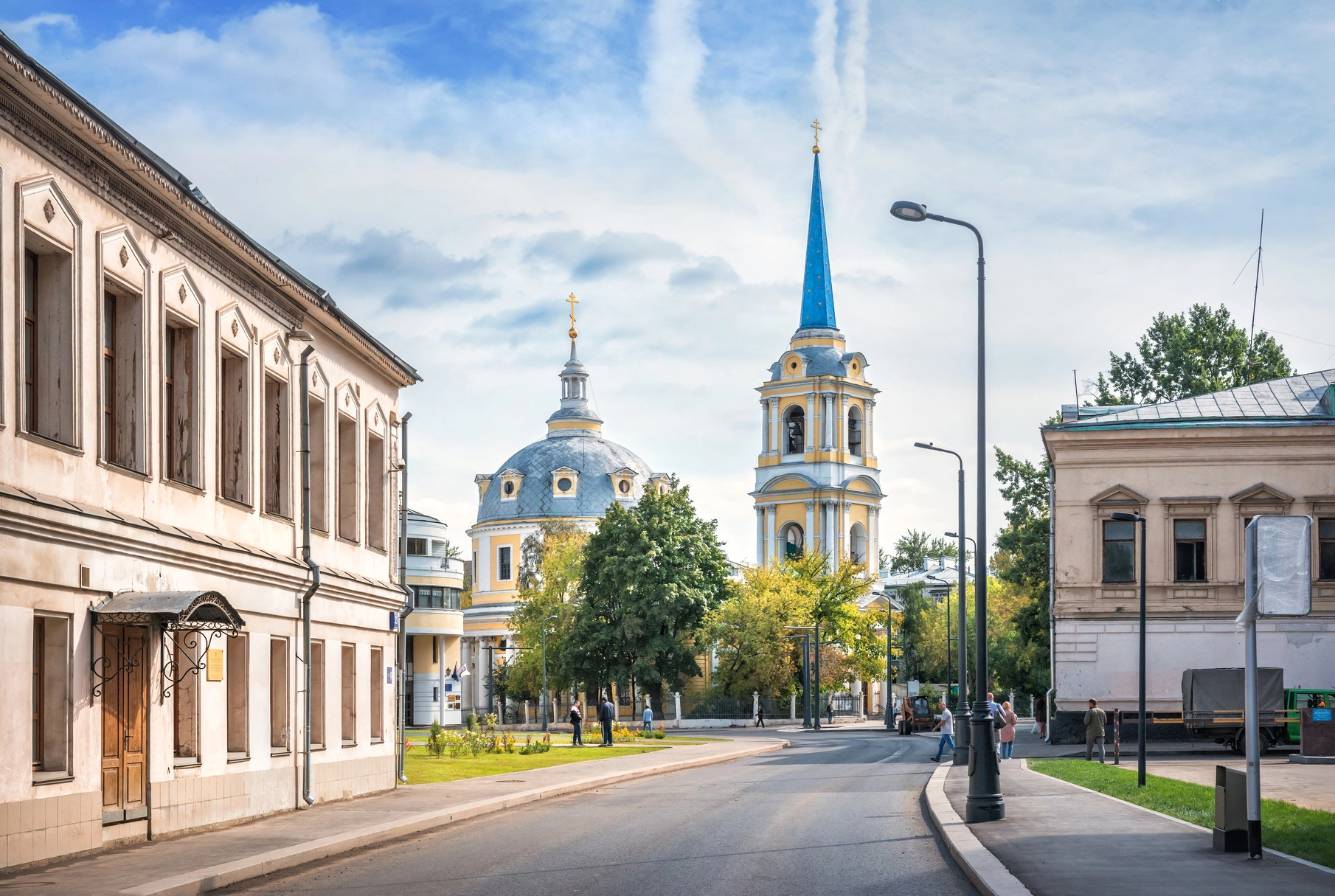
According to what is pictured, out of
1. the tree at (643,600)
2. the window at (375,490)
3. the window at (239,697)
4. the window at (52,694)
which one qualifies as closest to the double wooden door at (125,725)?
the window at (52,694)

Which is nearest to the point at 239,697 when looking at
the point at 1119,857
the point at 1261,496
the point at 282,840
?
the point at 282,840

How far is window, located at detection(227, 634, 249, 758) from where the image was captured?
66.1 ft

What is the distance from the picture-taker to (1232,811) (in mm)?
14406

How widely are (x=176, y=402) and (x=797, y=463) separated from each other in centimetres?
8312

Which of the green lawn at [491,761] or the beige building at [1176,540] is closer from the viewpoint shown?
the green lawn at [491,761]

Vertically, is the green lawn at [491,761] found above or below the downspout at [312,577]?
below

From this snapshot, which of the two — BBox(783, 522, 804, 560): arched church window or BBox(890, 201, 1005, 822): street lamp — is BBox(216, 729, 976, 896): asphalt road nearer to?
BBox(890, 201, 1005, 822): street lamp

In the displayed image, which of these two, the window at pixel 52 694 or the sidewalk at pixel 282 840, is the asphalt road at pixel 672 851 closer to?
the sidewalk at pixel 282 840

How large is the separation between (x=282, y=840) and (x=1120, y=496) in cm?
3309

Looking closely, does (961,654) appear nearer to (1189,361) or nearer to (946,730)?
(946,730)

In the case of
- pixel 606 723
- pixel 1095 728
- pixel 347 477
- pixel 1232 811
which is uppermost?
pixel 347 477

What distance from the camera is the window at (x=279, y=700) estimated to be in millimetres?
21422

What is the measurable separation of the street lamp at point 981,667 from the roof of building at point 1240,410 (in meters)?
24.8

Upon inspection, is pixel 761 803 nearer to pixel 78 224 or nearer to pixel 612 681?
pixel 78 224
